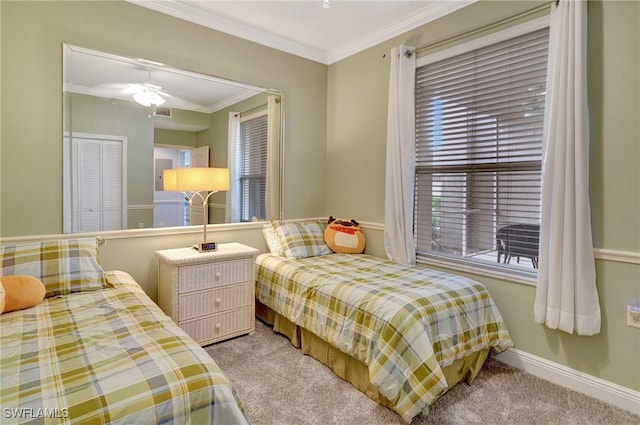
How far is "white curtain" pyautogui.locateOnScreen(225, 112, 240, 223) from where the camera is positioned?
3.05 m

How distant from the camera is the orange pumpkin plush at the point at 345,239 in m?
3.21

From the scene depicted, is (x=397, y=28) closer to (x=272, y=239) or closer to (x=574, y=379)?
(x=272, y=239)

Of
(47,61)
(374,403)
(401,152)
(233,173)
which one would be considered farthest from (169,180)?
(374,403)

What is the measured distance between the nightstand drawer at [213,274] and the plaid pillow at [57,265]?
50cm

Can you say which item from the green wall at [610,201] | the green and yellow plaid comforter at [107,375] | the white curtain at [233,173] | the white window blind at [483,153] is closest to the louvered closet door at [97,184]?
the white curtain at [233,173]

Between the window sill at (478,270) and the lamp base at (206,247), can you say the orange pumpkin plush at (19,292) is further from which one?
the window sill at (478,270)

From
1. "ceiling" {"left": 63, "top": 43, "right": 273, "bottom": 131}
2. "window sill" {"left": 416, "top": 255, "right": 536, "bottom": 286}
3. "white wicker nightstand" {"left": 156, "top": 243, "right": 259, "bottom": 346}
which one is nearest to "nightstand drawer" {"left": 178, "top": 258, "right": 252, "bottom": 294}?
"white wicker nightstand" {"left": 156, "top": 243, "right": 259, "bottom": 346}

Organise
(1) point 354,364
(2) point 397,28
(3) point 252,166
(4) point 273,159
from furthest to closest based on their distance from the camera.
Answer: (4) point 273,159, (3) point 252,166, (2) point 397,28, (1) point 354,364

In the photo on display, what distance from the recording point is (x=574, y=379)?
2.03 metres

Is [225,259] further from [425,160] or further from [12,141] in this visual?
[425,160]

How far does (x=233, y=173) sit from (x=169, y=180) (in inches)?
23.4

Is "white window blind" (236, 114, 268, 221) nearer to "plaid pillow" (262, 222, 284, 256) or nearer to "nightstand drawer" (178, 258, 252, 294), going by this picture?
"plaid pillow" (262, 222, 284, 256)

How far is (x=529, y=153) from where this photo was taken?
7.32 feet

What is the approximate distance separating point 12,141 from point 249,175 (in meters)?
1.66
